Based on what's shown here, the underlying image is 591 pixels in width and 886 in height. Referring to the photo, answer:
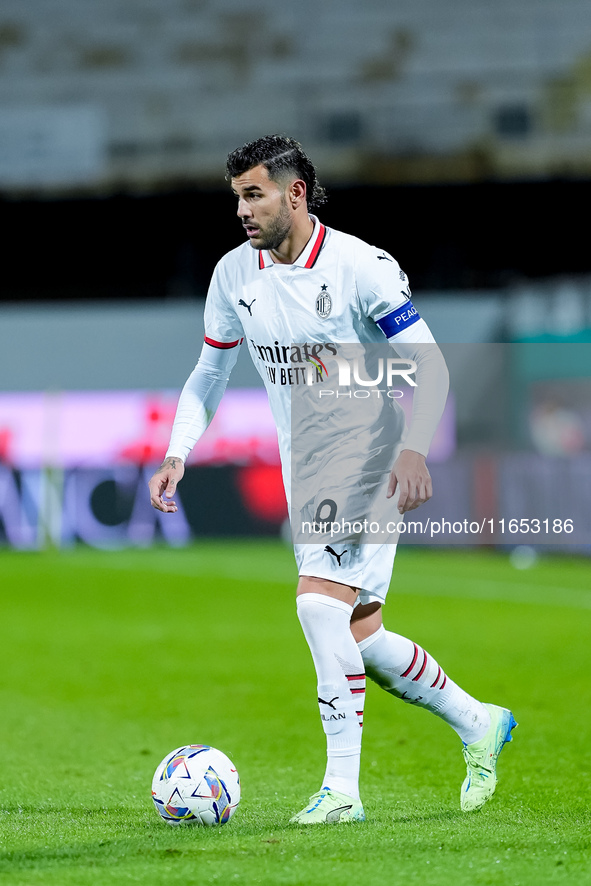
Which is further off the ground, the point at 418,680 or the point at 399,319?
the point at 399,319

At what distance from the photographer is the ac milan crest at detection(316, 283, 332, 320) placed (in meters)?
3.83

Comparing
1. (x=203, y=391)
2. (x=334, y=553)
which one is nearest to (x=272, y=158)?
(x=203, y=391)

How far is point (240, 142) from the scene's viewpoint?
2488 cm

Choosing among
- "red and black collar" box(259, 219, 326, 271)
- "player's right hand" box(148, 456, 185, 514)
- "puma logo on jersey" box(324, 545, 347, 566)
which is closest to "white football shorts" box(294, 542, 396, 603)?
"puma logo on jersey" box(324, 545, 347, 566)

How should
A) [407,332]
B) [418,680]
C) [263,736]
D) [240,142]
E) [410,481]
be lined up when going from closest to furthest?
1. [410,481]
2. [407,332]
3. [418,680]
4. [263,736]
5. [240,142]

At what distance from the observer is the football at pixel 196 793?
3.62m

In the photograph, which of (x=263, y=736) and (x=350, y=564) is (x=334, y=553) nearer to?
(x=350, y=564)

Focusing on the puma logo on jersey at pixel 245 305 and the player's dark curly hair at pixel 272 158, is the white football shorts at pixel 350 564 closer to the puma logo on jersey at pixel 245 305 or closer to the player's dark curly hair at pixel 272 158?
the puma logo on jersey at pixel 245 305

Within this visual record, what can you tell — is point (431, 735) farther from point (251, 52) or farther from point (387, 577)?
point (251, 52)

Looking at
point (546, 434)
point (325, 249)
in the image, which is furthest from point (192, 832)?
point (546, 434)

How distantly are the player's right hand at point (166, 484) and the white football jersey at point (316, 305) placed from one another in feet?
1.18

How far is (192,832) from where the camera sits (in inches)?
139

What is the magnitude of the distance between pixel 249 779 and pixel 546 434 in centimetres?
1476

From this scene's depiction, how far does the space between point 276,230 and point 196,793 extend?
1706 mm
